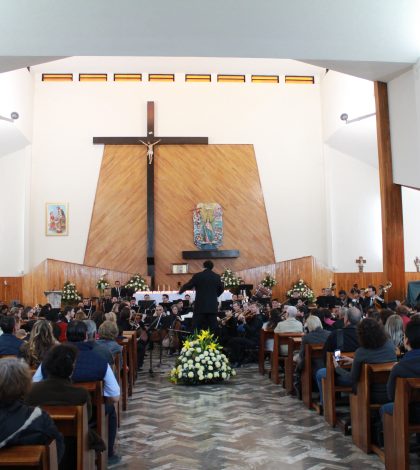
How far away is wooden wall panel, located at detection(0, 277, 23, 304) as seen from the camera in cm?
1606

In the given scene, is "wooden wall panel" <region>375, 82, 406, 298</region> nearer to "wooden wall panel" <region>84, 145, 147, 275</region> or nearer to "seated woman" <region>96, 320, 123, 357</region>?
"seated woman" <region>96, 320, 123, 357</region>

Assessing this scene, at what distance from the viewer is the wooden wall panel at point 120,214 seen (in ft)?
57.5

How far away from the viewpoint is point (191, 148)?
17.9 meters

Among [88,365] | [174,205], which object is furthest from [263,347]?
[174,205]

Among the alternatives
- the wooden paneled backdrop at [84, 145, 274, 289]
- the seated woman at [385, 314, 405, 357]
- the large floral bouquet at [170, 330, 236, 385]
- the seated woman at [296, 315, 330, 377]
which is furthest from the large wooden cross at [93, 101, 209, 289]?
the seated woman at [385, 314, 405, 357]

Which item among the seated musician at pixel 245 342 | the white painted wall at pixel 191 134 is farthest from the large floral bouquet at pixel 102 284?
the seated musician at pixel 245 342

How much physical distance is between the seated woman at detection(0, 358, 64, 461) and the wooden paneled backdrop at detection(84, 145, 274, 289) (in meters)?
14.7

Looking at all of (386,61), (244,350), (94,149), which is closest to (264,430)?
(244,350)

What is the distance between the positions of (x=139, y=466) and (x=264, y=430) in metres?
1.46

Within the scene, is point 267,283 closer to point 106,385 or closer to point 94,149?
point 94,149

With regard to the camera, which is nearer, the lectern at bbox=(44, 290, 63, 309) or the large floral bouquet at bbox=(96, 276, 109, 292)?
the lectern at bbox=(44, 290, 63, 309)

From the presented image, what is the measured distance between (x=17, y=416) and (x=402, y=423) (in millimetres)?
2560

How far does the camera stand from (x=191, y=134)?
1802cm

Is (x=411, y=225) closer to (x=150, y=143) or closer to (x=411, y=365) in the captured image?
(x=150, y=143)
